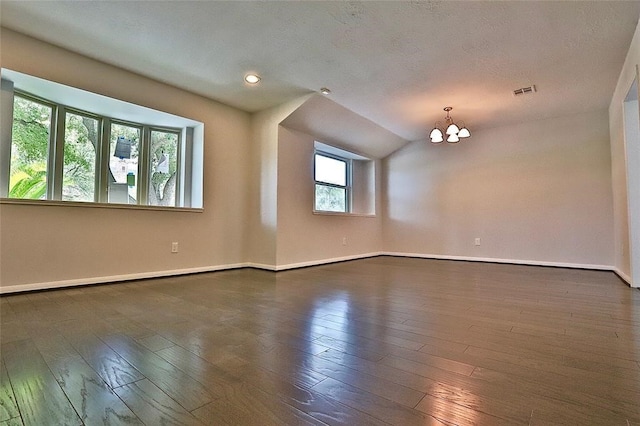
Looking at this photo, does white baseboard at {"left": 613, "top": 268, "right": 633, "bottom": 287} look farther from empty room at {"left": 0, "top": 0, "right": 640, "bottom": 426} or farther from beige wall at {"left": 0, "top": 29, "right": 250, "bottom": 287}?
beige wall at {"left": 0, "top": 29, "right": 250, "bottom": 287}

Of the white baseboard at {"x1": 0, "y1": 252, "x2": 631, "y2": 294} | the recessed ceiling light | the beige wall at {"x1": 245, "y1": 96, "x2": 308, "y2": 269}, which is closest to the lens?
the white baseboard at {"x1": 0, "y1": 252, "x2": 631, "y2": 294}

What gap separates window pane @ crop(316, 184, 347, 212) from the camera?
543 centimetres

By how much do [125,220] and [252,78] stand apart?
2033 millimetres

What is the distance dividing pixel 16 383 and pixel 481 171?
18.5ft

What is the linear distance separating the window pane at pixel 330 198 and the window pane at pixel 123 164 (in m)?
2.72

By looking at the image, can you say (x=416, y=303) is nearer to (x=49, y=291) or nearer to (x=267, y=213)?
(x=267, y=213)

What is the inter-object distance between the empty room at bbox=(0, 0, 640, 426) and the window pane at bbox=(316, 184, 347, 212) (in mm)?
56

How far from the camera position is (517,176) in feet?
15.8

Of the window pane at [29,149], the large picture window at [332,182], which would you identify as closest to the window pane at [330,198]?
the large picture window at [332,182]

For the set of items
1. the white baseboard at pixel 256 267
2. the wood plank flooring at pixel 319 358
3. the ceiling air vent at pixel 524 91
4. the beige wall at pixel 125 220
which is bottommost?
the wood plank flooring at pixel 319 358

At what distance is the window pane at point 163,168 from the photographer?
388 cm

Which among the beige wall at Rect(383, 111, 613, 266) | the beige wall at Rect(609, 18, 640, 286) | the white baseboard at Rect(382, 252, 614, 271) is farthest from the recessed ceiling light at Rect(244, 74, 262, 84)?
the white baseboard at Rect(382, 252, 614, 271)

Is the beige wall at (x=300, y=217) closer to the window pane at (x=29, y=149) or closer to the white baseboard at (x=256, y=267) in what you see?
the white baseboard at (x=256, y=267)

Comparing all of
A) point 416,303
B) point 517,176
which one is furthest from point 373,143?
point 416,303
